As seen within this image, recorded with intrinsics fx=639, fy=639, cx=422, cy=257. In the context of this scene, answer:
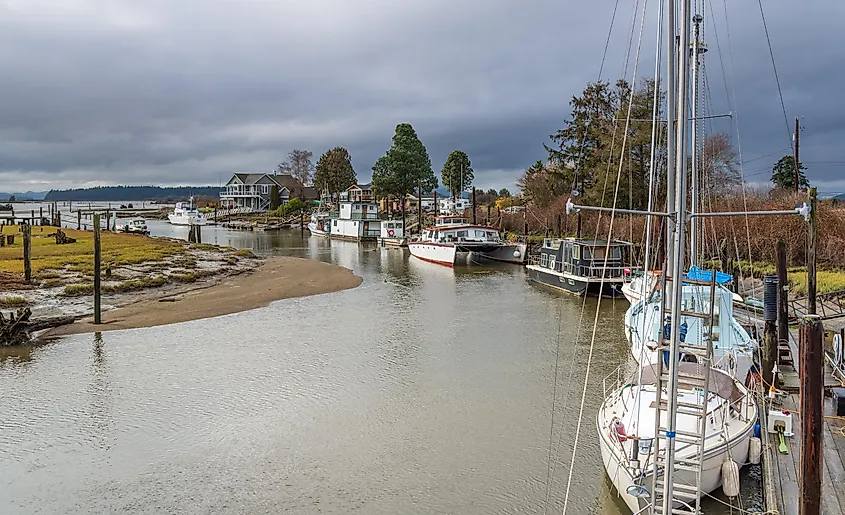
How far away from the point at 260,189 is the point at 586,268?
11141 cm

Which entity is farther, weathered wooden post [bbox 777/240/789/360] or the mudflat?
the mudflat

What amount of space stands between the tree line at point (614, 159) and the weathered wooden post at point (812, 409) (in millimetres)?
29137

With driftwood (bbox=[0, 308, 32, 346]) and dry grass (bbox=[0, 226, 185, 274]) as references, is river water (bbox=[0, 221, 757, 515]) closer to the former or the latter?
driftwood (bbox=[0, 308, 32, 346])

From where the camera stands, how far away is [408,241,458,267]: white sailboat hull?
170 feet

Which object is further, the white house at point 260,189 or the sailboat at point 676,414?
the white house at point 260,189

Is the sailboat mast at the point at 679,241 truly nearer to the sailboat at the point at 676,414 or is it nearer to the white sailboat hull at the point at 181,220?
the sailboat at the point at 676,414

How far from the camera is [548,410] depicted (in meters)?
16.8

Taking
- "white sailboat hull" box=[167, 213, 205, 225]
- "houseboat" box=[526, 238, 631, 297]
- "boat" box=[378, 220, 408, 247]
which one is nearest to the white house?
"white sailboat hull" box=[167, 213, 205, 225]

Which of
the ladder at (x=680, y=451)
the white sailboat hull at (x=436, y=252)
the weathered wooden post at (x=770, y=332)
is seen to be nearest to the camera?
the ladder at (x=680, y=451)

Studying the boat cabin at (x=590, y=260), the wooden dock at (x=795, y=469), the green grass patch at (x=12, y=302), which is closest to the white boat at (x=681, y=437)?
the wooden dock at (x=795, y=469)

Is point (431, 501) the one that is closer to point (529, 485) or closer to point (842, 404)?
point (529, 485)

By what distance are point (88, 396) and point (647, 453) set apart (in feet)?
51.2

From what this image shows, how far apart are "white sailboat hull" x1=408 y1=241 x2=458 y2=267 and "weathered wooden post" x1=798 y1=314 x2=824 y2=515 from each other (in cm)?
4353

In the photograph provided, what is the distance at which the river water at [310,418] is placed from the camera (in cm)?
1266
